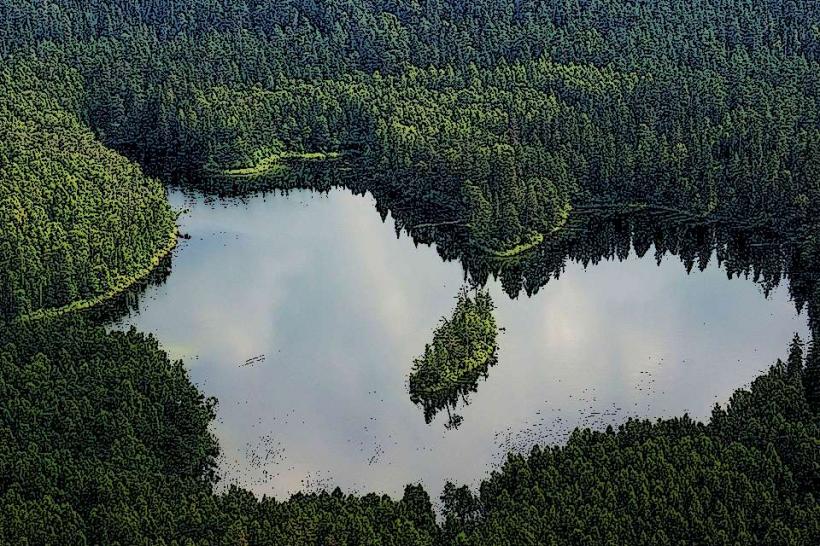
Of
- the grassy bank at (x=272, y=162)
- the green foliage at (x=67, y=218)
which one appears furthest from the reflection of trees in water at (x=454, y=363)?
the grassy bank at (x=272, y=162)

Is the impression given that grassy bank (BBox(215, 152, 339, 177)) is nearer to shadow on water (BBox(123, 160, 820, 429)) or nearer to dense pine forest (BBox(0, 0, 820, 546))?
dense pine forest (BBox(0, 0, 820, 546))

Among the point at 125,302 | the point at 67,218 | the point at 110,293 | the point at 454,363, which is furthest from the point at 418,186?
the point at 454,363

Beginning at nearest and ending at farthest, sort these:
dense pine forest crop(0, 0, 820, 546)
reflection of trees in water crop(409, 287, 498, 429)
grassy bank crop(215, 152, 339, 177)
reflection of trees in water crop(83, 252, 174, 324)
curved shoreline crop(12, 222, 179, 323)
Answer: dense pine forest crop(0, 0, 820, 546) → reflection of trees in water crop(409, 287, 498, 429) → curved shoreline crop(12, 222, 179, 323) → reflection of trees in water crop(83, 252, 174, 324) → grassy bank crop(215, 152, 339, 177)

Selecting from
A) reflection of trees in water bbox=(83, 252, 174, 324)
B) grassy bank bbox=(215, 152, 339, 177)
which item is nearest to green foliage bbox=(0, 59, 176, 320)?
reflection of trees in water bbox=(83, 252, 174, 324)

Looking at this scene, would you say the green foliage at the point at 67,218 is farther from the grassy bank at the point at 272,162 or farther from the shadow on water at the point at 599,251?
the grassy bank at the point at 272,162

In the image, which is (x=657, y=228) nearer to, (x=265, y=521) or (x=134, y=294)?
(x=134, y=294)

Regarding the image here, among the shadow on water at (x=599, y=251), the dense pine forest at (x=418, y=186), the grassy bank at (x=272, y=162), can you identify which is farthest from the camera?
the grassy bank at (x=272, y=162)
